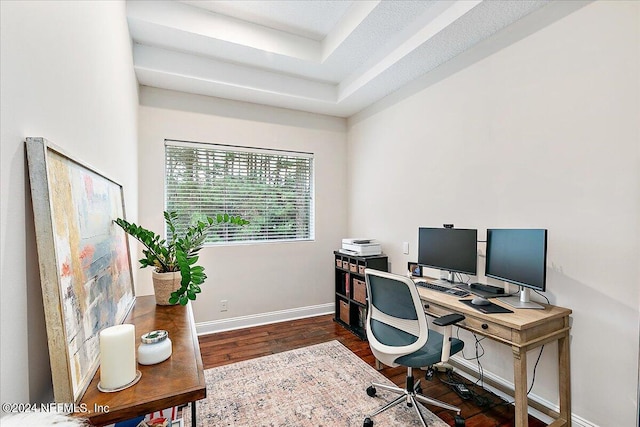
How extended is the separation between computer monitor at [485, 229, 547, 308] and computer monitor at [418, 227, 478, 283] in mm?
121

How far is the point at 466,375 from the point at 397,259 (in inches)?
48.9

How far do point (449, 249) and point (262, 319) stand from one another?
239 centimetres

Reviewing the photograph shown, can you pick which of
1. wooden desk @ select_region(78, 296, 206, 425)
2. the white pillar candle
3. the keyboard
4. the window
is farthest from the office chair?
the window

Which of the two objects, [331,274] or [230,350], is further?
[331,274]

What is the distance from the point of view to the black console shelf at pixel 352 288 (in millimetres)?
3316

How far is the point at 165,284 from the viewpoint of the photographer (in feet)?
5.76

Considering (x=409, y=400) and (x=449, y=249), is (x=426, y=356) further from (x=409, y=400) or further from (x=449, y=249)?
(x=449, y=249)

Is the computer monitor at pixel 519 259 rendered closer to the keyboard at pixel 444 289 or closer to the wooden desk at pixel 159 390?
the keyboard at pixel 444 289

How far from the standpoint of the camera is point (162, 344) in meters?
1.09

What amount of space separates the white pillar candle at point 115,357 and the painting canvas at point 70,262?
58 mm

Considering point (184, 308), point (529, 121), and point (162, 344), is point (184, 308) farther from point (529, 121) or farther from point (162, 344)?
point (529, 121)

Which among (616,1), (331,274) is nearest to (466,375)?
(331,274)

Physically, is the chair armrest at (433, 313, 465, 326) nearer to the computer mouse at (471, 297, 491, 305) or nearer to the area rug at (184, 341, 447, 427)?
the computer mouse at (471, 297, 491, 305)

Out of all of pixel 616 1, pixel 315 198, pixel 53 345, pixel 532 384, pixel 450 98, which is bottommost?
pixel 532 384
